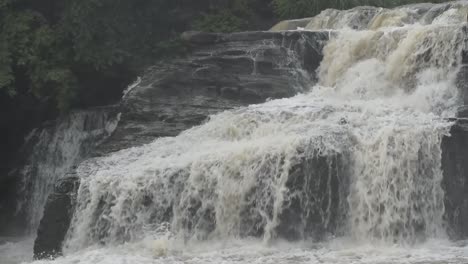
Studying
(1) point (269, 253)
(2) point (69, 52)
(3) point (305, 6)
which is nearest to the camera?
(1) point (269, 253)

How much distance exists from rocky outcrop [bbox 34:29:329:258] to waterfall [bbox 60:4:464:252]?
0.90 metres

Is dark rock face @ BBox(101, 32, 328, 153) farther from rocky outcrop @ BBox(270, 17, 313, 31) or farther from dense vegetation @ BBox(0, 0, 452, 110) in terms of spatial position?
rocky outcrop @ BBox(270, 17, 313, 31)

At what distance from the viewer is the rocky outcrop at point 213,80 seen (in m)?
15.4

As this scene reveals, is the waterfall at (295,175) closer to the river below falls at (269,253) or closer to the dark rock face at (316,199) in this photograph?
the dark rock face at (316,199)

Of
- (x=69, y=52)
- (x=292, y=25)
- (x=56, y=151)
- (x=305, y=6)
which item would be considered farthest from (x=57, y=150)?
(x=305, y=6)

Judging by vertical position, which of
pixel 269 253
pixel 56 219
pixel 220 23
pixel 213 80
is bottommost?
pixel 269 253

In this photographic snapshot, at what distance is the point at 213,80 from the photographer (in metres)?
16.5

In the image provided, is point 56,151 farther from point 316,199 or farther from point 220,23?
point 316,199

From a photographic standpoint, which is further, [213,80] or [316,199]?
[213,80]

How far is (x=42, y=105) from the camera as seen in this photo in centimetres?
1927

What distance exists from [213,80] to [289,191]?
517 centimetres

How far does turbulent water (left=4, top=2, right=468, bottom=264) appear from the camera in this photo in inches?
450

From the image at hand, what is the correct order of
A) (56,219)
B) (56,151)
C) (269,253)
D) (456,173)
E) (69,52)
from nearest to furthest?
1. (269,253)
2. (456,173)
3. (56,219)
4. (56,151)
5. (69,52)

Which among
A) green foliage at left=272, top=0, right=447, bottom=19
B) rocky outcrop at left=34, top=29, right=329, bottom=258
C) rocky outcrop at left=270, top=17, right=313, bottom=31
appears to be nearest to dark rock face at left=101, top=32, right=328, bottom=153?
rocky outcrop at left=34, top=29, right=329, bottom=258
